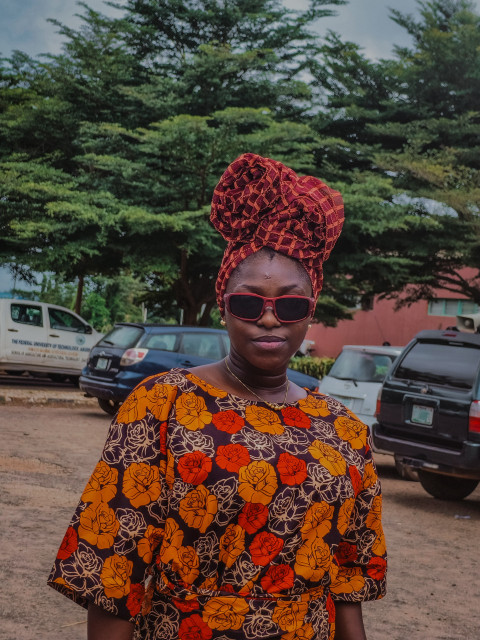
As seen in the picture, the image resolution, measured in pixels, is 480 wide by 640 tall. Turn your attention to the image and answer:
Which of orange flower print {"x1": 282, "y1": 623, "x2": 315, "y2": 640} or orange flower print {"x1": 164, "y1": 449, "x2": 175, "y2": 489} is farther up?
orange flower print {"x1": 164, "y1": 449, "x2": 175, "y2": 489}

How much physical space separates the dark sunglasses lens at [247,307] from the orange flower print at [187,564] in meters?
0.54

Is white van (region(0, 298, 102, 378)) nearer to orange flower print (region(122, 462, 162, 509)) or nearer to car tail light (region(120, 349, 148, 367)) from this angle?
car tail light (region(120, 349, 148, 367))

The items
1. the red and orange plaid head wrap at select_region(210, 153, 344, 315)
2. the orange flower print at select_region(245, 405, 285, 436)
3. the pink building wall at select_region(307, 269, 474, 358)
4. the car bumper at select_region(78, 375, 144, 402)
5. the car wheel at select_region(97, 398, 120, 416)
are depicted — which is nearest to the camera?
the orange flower print at select_region(245, 405, 285, 436)

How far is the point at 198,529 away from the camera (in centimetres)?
168

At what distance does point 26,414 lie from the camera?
1336cm

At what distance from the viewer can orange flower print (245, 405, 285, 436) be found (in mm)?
1793

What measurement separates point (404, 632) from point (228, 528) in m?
3.30

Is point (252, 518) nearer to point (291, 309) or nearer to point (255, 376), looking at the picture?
point (255, 376)

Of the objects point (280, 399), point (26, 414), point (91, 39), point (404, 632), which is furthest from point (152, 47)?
point (280, 399)

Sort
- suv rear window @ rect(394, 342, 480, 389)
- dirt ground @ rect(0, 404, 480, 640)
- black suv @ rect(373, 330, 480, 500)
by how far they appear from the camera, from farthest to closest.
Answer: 1. suv rear window @ rect(394, 342, 480, 389)
2. black suv @ rect(373, 330, 480, 500)
3. dirt ground @ rect(0, 404, 480, 640)

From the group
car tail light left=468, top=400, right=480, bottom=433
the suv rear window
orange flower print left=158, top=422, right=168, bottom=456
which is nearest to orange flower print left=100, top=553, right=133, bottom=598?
orange flower print left=158, top=422, right=168, bottom=456

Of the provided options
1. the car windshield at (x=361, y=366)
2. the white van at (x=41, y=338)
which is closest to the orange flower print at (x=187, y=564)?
the car windshield at (x=361, y=366)

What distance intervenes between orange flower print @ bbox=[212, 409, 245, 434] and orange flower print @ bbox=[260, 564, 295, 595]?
290 mm

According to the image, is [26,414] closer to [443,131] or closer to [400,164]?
[400,164]
